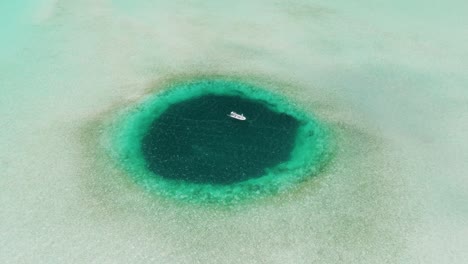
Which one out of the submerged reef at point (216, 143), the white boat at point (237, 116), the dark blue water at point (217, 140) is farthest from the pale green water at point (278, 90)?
the white boat at point (237, 116)

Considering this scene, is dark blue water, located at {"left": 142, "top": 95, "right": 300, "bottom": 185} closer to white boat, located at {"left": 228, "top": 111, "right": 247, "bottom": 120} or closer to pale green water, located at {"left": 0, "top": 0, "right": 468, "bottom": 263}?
white boat, located at {"left": 228, "top": 111, "right": 247, "bottom": 120}

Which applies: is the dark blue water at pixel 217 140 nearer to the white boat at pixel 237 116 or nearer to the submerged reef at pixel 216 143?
the submerged reef at pixel 216 143

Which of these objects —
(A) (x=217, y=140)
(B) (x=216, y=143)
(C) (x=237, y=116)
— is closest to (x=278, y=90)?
(C) (x=237, y=116)

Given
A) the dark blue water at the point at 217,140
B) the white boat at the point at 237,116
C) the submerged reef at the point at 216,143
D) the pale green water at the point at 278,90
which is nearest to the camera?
the pale green water at the point at 278,90

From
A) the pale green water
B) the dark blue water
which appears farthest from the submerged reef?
the pale green water

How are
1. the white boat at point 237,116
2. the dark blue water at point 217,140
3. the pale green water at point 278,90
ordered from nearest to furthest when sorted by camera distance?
the pale green water at point 278,90
the dark blue water at point 217,140
the white boat at point 237,116

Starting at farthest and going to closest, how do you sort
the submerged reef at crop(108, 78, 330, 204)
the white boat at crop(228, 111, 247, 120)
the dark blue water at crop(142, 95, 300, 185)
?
the white boat at crop(228, 111, 247, 120), the dark blue water at crop(142, 95, 300, 185), the submerged reef at crop(108, 78, 330, 204)

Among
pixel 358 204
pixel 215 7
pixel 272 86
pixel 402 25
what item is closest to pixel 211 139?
pixel 272 86

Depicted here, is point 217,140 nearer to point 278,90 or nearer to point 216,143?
point 216,143
